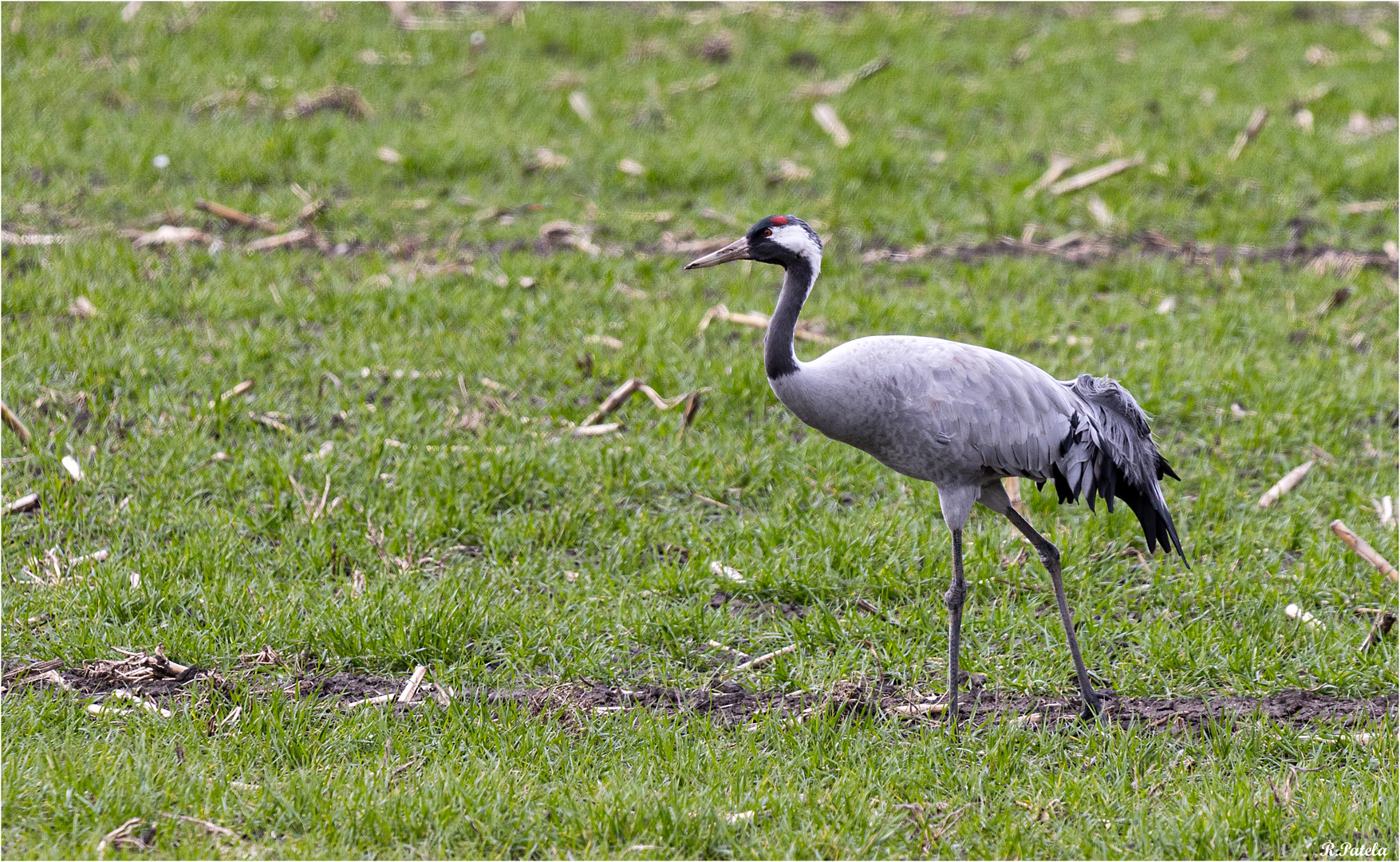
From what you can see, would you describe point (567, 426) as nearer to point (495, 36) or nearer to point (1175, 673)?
point (1175, 673)

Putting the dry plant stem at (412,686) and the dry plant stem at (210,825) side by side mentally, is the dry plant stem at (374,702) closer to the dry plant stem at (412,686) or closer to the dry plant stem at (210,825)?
the dry plant stem at (412,686)

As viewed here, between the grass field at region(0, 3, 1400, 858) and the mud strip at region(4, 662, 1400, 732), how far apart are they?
0.13 ft

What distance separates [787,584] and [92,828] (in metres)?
2.35

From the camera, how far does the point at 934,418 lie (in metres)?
3.87

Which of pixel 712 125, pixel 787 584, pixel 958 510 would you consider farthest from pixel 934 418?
pixel 712 125

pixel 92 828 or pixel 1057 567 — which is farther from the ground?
pixel 1057 567

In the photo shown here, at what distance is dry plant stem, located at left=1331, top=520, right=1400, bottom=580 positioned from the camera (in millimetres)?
4641

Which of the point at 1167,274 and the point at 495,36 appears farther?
the point at 495,36

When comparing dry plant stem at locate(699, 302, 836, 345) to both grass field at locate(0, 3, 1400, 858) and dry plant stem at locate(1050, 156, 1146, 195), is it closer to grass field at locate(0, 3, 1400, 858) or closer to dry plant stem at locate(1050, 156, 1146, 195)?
grass field at locate(0, 3, 1400, 858)

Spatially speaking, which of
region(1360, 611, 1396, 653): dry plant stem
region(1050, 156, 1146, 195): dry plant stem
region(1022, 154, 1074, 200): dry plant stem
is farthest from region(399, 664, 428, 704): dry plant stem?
region(1050, 156, 1146, 195): dry plant stem

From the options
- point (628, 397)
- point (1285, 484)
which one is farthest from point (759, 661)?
point (1285, 484)

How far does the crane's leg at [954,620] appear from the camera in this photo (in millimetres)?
3975

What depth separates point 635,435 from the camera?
5.64 metres

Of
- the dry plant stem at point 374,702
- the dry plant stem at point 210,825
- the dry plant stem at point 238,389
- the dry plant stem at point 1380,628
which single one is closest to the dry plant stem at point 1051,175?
the dry plant stem at point 1380,628
